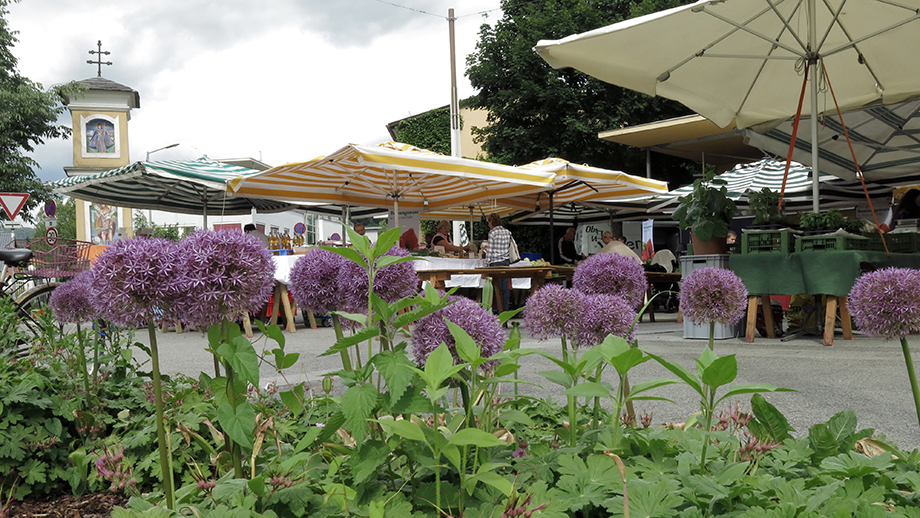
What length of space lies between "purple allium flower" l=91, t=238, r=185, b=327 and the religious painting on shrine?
5430cm

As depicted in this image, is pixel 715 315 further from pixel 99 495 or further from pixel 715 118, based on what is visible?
pixel 715 118

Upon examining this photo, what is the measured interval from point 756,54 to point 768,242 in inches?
81.3

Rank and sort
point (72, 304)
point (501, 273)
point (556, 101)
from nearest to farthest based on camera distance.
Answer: point (72, 304)
point (501, 273)
point (556, 101)

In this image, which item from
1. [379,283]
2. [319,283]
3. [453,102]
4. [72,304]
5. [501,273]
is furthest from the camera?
[453,102]

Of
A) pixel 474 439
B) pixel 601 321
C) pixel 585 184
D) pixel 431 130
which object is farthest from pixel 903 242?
pixel 431 130

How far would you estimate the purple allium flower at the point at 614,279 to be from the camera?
2.08m

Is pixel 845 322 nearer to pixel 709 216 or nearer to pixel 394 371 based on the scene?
pixel 709 216

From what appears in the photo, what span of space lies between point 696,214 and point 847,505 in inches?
238

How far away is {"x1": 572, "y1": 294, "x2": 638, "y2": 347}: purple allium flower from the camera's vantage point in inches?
64.9

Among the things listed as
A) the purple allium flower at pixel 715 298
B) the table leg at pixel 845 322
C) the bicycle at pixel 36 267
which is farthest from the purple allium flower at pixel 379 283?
the table leg at pixel 845 322

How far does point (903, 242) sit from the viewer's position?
6.80 metres

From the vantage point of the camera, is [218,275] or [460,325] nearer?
[218,275]

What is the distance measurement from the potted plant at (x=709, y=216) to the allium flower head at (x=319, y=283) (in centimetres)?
573

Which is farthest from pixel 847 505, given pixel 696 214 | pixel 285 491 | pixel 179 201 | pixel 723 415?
pixel 179 201
